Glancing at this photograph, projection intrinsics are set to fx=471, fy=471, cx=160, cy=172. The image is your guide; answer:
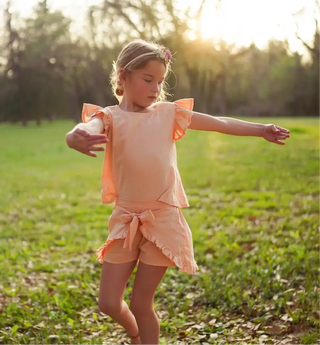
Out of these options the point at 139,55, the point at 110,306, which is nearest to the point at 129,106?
the point at 139,55

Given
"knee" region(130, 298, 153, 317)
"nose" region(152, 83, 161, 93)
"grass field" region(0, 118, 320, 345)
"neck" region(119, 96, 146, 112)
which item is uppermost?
"nose" region(152, 83, 161, 93)

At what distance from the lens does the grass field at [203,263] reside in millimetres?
3457

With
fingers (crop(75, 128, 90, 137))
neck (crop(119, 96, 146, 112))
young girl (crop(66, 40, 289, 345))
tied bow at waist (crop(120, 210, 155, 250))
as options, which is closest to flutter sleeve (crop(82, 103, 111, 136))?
young girl (crop(66, 40, 289, 345))

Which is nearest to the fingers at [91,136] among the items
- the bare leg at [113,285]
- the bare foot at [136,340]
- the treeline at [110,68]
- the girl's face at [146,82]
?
the girl's face at [146,82]

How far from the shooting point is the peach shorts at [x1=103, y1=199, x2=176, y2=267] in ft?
8.29

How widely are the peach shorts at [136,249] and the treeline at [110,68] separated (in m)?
19.7

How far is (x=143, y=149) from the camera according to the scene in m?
2.48

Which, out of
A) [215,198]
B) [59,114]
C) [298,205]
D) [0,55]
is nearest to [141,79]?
[298,205]

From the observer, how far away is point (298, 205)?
21.4 feet

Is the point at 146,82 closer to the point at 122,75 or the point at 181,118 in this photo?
the point at 122,75

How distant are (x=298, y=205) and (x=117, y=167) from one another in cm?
451

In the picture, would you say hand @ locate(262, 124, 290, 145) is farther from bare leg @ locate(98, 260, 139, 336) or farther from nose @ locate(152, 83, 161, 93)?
bare leg @ locate(98, 260, 139, 336)

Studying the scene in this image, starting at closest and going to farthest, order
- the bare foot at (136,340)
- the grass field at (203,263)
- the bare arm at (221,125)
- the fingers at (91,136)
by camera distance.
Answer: the fingers at (91,136) → the bare arm at (221,125) → the bare foot at (136,340) → the grass field at (203,263)

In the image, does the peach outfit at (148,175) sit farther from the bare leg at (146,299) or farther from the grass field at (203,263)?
the grass field at (203,263)
